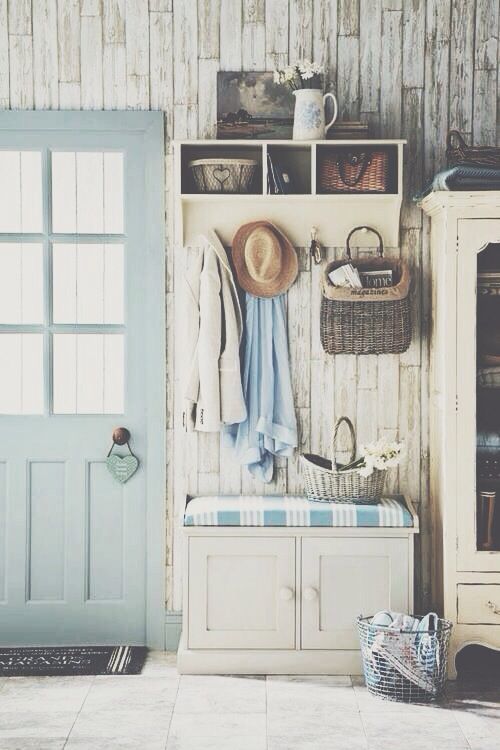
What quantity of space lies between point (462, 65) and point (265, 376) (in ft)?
4.74

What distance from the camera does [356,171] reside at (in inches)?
143

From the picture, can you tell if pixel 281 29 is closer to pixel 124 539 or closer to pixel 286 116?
pixel 286 116

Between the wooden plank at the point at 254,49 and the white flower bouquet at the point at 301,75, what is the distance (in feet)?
0.53

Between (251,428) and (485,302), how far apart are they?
1023 mm

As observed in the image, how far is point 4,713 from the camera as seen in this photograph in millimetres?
3188

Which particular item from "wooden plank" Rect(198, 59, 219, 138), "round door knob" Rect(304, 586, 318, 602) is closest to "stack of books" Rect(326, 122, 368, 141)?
"wooden plank" Rect(198, 59, 219, 138)

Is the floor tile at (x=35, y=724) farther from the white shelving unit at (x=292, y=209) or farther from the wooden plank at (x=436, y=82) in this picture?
the wooden plank at (x=436, y=82)

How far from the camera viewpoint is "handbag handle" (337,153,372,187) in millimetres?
3617

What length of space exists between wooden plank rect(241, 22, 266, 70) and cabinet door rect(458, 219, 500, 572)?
1047 mm

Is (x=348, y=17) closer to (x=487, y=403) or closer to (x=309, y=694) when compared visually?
(x=487, y=403)

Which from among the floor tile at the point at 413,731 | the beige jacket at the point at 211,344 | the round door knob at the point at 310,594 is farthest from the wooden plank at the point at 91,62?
the floor tile at the point at 413,731

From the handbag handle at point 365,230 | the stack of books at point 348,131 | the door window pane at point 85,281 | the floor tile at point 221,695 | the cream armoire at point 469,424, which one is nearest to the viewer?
the floor tile at point 221,695

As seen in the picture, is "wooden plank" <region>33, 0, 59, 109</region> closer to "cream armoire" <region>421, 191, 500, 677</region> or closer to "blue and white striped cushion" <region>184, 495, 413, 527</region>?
"cream armoire" <region>421, 191, 500, 677</region>

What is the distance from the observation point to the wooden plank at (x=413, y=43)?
378 centimetres
